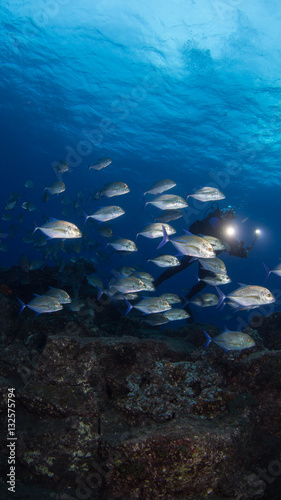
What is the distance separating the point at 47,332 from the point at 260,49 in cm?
1567

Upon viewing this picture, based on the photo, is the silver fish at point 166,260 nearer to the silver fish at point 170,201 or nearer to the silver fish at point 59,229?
the silver fish at point 170,201

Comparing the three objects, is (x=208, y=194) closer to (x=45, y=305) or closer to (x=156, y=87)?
(x=45, y=305)

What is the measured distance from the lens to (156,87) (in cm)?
1745

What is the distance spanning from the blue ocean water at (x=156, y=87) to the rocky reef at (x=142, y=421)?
9.84ft

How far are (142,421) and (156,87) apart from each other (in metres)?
19.2

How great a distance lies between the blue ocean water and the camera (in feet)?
42.3

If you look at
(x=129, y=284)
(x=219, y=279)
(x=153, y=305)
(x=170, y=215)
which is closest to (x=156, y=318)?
(x=153, y=305)

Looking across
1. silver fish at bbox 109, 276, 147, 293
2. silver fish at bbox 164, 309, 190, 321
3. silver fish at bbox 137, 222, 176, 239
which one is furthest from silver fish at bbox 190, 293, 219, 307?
silver fish at bbox 137, 222, 176, 239

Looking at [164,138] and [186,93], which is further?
[164,138]

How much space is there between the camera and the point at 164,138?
75.7 feet

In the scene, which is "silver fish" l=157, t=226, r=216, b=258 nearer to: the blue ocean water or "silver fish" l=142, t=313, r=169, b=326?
the blue ocean water

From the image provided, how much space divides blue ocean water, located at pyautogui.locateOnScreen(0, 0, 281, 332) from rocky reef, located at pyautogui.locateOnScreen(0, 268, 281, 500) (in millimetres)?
3000

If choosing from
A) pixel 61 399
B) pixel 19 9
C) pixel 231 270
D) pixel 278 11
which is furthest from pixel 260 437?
pixel 231 270

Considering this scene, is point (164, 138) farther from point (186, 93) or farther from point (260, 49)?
point (260, 49)
